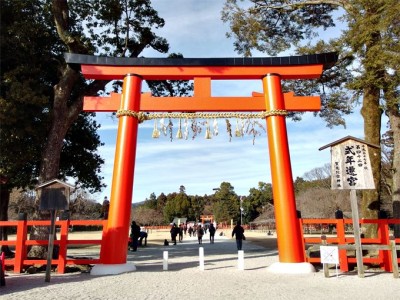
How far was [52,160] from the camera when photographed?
11.8 m

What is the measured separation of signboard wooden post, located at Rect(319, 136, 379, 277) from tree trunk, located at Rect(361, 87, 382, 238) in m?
2.23

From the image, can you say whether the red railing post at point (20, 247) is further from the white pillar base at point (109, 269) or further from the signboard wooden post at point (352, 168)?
the signboard wooden post at point (352, 168)

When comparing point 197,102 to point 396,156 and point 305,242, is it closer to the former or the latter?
point 305,242

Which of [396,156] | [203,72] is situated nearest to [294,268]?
[396,156]

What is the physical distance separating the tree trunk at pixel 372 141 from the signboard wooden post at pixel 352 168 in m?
2.23

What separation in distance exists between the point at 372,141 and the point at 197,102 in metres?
5.61

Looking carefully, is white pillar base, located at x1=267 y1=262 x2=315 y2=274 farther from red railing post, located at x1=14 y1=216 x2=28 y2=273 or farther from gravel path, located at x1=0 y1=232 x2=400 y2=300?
red railing post, located at x1=14 y1=216 x2=28 y2=273

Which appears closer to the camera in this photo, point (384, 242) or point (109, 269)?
point (109, 269)

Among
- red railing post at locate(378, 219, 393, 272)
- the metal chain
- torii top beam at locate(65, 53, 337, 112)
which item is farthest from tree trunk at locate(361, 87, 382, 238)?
the metal chain

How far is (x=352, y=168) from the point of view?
8.34 meters

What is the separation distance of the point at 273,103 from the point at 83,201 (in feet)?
147

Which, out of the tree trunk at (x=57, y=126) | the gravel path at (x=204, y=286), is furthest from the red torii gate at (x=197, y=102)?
the tree trunk at (x=57, y=126)

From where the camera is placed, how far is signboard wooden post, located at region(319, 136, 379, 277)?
8109 millimetres

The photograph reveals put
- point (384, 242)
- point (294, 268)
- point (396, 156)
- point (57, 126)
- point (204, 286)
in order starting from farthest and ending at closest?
1. point (57, 126)
2. point (396, 156)
3. point (384, 242)
4. point (294, 268)
5. point (204, 286)
